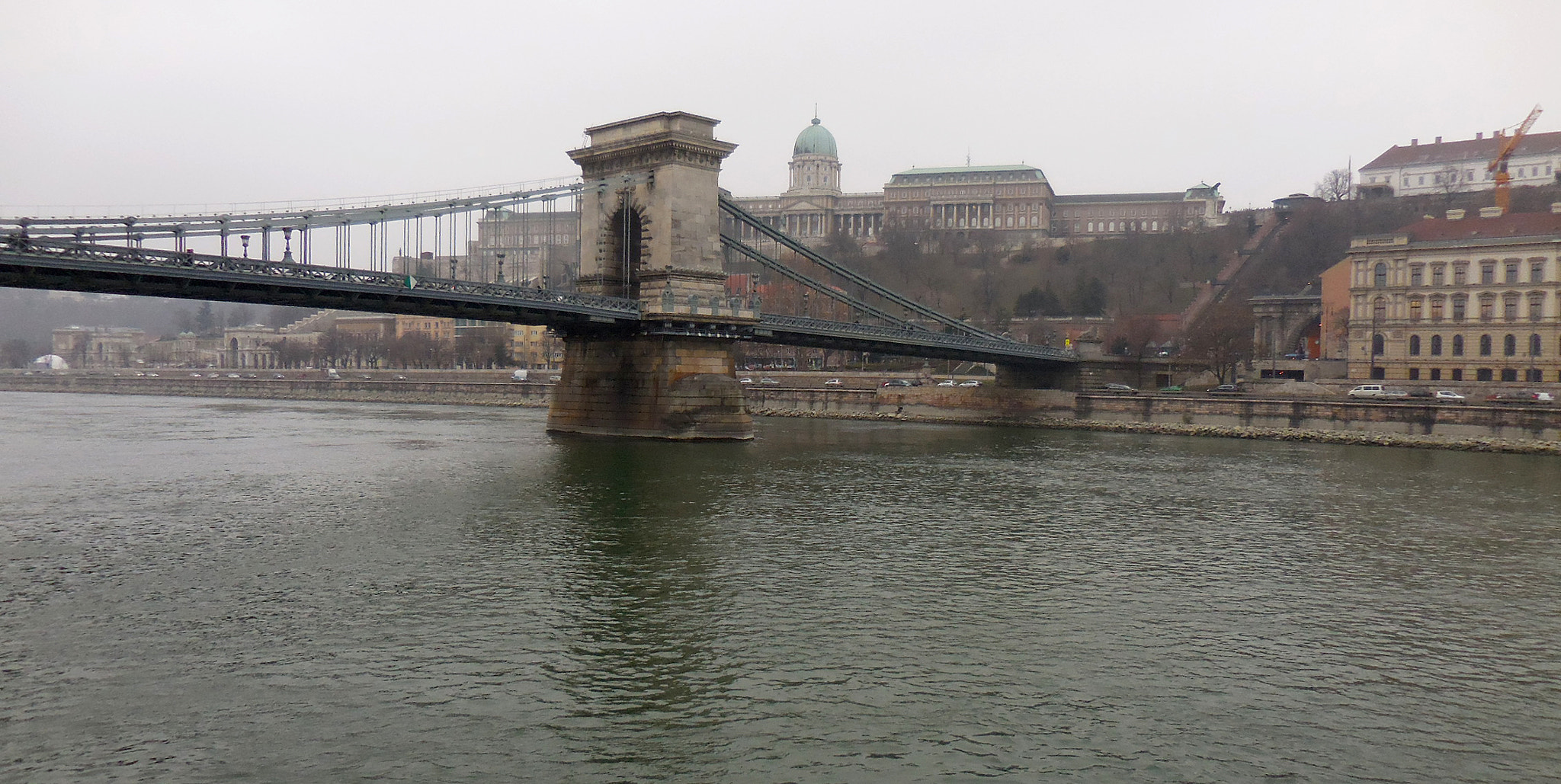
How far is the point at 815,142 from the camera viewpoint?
152 meters

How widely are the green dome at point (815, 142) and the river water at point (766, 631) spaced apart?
129 m

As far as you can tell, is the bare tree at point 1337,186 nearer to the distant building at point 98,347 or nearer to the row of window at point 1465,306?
the row of window at point 1465,306

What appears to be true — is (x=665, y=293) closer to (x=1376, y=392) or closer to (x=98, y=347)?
(x=1376, y=392)

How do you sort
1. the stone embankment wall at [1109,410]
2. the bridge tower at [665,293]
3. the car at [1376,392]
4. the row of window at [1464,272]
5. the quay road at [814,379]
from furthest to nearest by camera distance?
the row of window at [1464,272], the quay road at [814,379], the car at [1376,392], the stone embankment wall at [1109,410], the bridge tower at [665,293]

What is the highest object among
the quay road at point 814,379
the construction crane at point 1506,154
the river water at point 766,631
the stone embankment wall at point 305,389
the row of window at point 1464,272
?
the construction crane at point 1506,154

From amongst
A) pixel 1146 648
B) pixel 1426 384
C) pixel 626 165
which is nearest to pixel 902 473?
pixel 626 165

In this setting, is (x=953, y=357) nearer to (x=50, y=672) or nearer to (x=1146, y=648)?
(x=1146, y=648)

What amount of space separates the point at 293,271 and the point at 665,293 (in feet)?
40.0

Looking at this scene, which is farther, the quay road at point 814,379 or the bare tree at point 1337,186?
the bare tree at point 1337,186

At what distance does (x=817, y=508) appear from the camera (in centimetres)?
2395

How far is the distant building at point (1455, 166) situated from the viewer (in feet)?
311

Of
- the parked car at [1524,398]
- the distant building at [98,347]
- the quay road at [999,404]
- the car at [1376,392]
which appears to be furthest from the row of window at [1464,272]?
the distant building at [98,347]

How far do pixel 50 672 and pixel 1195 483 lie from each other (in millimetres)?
25012

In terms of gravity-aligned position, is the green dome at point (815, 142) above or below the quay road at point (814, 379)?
above
